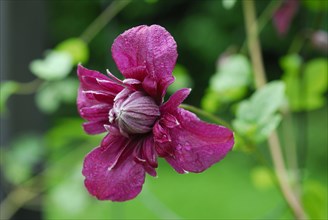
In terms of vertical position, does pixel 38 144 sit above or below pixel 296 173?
below

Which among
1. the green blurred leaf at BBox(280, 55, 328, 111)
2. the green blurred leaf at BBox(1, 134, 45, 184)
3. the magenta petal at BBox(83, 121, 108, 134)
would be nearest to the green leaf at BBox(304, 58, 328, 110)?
the green blurred leaf at BBox(280, 55, 328, 111)

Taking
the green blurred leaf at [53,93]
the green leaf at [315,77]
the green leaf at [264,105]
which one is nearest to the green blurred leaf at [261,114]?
the green leaf at [264,105]

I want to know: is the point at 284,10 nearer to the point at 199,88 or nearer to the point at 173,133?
the point at 173,133

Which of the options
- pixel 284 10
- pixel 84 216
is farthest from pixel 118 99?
pixel 84 216

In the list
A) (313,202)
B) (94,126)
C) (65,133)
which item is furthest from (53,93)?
(94,126)

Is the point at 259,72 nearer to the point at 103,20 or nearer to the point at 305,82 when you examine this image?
the point at 305,82

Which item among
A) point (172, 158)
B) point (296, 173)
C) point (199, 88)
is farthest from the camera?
point (199, 88)

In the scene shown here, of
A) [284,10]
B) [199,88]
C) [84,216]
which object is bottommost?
[199,88]

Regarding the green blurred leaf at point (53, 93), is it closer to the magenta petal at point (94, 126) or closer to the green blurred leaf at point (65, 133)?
the green blurred leaf at point (65, 133)
